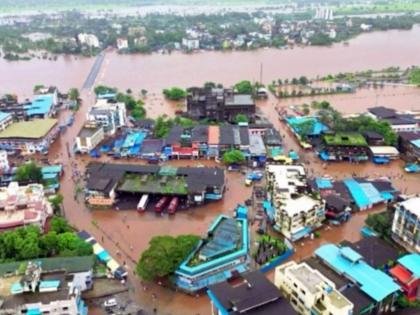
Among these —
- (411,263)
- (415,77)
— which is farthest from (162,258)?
(415,77)

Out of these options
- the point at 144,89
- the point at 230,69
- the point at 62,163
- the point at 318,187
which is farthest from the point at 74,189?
the point at 230,69

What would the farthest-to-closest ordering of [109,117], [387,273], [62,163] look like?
[109,117], [62,163], [387,273]

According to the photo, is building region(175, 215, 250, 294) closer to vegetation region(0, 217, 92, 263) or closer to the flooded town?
the flooded town

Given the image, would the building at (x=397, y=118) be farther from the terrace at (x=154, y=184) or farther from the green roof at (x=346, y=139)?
the terrace at (x=154, y=184)

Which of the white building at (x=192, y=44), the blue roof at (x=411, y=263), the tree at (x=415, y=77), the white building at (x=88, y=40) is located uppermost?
the white building at (x=88, y=40)

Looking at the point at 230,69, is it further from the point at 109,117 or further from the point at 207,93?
the point at 109,117

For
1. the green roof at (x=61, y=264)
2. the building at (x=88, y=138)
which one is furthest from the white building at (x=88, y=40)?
the green roof at (x=61, y=264)
